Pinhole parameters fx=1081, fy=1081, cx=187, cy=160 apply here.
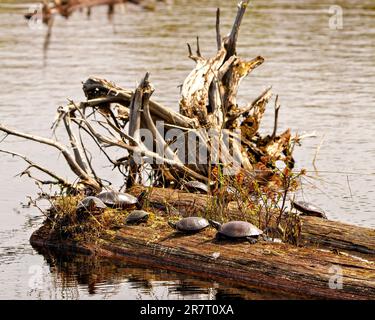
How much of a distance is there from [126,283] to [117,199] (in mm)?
1698

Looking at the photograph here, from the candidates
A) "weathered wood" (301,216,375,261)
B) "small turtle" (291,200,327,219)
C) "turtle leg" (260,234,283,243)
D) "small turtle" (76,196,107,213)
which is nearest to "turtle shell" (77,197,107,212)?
"small turtle" (76,196,107,213)

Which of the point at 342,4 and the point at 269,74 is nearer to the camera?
the point at 269,74

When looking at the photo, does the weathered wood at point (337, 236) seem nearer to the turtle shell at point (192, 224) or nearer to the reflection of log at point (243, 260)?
the reflection of log at point (243, 260)

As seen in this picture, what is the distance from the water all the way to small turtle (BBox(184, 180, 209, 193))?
1620 millimetres

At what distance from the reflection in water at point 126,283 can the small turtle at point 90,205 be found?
60 cm

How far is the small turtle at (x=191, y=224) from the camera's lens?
11984 mm

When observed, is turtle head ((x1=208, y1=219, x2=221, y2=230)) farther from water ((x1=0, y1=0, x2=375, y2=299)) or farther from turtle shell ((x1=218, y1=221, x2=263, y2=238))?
water ((x1=0, y1=0, x2=375, y2=299))

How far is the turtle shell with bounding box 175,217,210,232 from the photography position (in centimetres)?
1198

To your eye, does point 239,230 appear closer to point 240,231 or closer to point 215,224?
point 240,231

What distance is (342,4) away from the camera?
38.4 metres

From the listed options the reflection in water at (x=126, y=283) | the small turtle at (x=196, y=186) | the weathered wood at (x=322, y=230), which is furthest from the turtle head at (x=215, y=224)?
the small turtle at (x=196, y=186)
